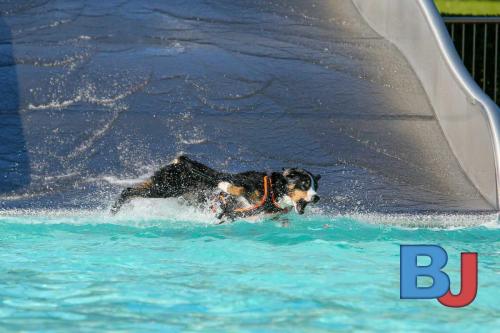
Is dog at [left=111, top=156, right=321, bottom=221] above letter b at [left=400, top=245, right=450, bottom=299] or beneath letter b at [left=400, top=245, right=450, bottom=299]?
above

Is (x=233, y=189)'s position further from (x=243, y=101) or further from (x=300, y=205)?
(x=243, y=101)

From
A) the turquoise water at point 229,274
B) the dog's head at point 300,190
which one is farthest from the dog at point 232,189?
the turquoise water at point 229,274

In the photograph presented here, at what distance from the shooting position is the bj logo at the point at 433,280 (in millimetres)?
4812

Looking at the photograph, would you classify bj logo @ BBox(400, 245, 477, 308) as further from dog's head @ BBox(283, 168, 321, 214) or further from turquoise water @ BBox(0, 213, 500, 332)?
dog's head @ BBox(283, 168, 321, 214)

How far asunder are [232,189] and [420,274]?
1.78m

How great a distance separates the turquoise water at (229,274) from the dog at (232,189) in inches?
7.8

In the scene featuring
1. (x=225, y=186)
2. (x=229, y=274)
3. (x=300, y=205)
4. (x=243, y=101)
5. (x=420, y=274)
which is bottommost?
(x=229, y=274)

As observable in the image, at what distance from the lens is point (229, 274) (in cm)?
546

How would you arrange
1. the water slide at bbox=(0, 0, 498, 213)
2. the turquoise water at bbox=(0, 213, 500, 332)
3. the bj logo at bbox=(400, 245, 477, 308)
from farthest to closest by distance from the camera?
the water slide at bbox=(0, 0, 498, 213) < the bj logo at bbox=(400, 245, 477, 308) < the turquoise water at bbox=(0, 213, 500, 332)

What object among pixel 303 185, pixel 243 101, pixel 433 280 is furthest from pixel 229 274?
pixel 243 101

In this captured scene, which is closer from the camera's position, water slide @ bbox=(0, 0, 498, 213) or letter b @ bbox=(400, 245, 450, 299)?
letter b @ bbox=(400, 245, 450, 299)

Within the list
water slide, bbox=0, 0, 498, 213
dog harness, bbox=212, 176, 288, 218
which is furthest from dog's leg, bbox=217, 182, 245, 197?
water slide, bbox=0, 0, 498, 213

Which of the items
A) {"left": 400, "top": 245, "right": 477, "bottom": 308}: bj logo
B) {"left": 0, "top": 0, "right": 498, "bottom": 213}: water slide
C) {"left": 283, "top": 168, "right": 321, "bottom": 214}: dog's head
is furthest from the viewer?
{"left": 0, "top": 0, "right": 498, "bottom": 213}: water slide

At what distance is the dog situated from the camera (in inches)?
243
